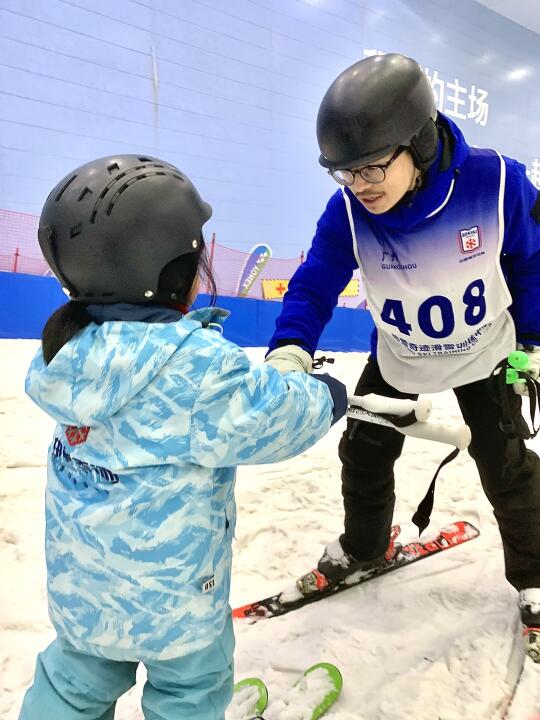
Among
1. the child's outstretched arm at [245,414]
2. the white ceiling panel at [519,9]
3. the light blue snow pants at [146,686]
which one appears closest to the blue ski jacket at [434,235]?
the child's outstretched arm at [245,414]

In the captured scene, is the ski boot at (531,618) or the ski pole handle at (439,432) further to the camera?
the ski boot at (531,618)

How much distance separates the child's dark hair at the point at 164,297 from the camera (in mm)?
813

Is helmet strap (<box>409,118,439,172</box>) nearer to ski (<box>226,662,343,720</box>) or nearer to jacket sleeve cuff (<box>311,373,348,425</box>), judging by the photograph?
jacket sleeve cuff (<box>311,373,348,425</box>)

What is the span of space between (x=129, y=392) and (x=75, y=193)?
0.32 m

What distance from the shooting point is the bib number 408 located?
4.32ft

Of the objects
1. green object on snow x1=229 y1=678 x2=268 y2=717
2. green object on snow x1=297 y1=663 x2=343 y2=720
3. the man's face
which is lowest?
green object on snow x1=229 y1=678 x2=268 y2=717

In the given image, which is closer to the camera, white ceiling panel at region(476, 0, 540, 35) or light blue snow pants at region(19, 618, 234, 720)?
Result: light blue snow pants at region(19, 618, 234, 720)

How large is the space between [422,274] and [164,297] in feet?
2.33

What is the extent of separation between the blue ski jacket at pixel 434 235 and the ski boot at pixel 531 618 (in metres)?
0.66

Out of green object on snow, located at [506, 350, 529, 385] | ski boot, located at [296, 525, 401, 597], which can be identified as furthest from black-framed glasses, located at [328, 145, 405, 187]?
ski boot, located at [296, 525, 401, 597]

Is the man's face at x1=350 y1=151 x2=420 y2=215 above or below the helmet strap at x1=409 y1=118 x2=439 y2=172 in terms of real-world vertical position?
below

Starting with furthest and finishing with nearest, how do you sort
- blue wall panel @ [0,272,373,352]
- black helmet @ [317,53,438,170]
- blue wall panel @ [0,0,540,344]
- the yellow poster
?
the yellow poster → blue wall panel @ [0,272,373,352] → blue wall panel @ [0,0,540,344] → black helmet @ [317,53,438,170]

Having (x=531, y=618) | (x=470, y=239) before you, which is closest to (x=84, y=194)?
(x=470, y=239)

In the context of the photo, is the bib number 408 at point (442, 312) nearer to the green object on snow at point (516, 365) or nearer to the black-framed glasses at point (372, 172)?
the green object on snow at point (516, 365)
